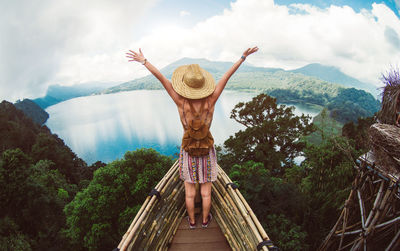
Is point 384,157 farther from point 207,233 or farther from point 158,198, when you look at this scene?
point 158,198

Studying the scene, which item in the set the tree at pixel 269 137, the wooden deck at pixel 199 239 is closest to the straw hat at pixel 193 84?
the wooden deck at pixel 199 239

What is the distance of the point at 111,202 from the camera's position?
7.12 metres

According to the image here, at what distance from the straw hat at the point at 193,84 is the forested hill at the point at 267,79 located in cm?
7573

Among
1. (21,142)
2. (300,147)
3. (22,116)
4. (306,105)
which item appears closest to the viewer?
(300,147)

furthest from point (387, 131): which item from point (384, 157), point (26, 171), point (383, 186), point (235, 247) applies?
point (26, 171)

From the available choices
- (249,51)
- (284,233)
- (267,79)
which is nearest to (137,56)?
(249,51)

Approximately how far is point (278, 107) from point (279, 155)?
10.6 ft

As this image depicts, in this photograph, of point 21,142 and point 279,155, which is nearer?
point 279,155

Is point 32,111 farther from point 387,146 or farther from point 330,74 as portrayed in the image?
point 330,74

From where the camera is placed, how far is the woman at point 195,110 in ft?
6.84

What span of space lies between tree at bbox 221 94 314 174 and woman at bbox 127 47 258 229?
836cm

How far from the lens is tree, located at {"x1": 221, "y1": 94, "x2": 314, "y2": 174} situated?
10734 millimetres

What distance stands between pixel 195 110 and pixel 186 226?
1.51 meters

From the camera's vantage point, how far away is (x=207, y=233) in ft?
7.88
